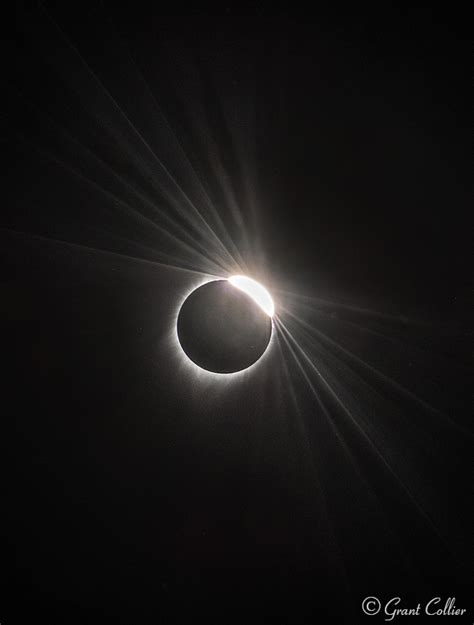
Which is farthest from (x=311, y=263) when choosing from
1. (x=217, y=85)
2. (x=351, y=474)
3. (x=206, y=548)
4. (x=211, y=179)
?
(x=206, y=548)

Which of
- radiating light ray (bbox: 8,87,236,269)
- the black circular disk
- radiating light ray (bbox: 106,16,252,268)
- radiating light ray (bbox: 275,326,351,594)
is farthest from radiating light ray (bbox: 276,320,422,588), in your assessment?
radiating light ray (bbox: 8,87,236,269)

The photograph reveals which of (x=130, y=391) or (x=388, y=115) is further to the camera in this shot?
(x=130, y=391)

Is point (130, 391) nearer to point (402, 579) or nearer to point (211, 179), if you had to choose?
point (211, 179)

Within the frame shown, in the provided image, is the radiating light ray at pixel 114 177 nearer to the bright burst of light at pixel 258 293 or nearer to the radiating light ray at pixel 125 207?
the radiating light ray at pixel 125 207

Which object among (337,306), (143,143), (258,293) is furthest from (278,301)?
(143,143)

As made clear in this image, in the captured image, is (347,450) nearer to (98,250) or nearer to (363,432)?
(363,432)
